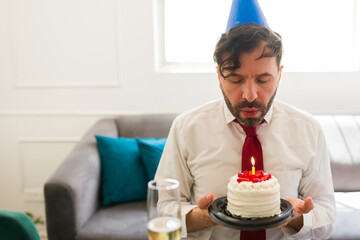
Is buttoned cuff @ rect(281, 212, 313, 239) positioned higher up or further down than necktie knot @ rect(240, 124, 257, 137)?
further down

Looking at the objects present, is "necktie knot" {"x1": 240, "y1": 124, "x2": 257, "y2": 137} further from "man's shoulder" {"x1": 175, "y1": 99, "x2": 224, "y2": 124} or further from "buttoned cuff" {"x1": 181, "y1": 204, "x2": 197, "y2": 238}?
"buttoned cuff" {"x1": 181, "y1": 204, "x2": 197, "y2": 238}

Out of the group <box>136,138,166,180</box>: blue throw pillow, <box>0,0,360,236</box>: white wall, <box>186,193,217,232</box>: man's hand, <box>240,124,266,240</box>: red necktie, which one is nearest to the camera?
<box>186,193,217,232</box>: man's hand

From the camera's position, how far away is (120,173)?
104 inches

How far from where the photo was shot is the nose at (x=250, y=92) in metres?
1.30

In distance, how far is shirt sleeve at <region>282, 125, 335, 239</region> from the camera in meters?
1.33

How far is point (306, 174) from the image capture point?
1.44m

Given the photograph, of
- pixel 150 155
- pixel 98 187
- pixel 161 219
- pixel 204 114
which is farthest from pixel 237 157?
pixel 98 187

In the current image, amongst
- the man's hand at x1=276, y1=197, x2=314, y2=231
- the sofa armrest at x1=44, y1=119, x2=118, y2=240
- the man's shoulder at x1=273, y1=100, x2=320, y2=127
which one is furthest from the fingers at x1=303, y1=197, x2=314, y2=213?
the sofa armrest at x1=44, y1=119, x2=118, y2=240

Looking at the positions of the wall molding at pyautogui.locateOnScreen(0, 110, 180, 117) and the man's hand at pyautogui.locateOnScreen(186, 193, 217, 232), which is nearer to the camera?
the man's hand at pyautogui.locateOnScreen(186, 193, 217, 232)

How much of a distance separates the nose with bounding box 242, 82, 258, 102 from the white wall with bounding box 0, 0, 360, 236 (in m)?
1.83

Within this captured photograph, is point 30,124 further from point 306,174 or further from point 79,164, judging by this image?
point 306,174

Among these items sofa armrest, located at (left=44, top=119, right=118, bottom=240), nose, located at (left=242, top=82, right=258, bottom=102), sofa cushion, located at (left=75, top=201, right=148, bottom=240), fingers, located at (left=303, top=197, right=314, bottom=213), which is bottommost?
sofa cushion, located at (left=75, top=201, right=148, bottom=240)

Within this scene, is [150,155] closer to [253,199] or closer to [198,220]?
[198,220]

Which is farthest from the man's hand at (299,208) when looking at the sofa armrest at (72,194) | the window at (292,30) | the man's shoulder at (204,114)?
the window at (292,30)
